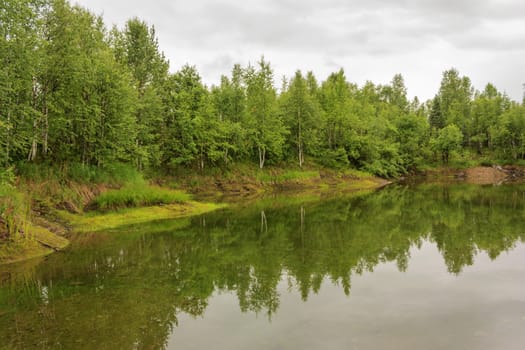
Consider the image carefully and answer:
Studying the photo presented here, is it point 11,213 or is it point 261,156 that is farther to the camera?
point 261,156

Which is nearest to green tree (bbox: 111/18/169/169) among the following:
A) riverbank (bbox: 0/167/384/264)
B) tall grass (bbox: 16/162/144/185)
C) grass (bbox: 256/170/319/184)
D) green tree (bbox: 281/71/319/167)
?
riverbank (bbox: 0/167/384/264)

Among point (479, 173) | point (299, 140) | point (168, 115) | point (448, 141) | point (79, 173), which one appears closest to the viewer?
point (79, 173)

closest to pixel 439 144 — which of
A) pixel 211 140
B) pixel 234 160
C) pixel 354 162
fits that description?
pixel 354 162

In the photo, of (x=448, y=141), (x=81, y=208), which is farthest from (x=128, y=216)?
(x=448, y=141)

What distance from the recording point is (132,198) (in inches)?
1028

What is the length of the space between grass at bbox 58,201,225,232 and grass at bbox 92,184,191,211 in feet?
1.71

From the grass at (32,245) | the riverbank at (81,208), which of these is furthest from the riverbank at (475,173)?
the grass at (32,245)

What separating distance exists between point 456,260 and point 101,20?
35.3 metres

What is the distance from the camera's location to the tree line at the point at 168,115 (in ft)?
77.6

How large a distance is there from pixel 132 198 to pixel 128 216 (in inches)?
71.8

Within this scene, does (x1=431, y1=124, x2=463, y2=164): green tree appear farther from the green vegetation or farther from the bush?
the bush

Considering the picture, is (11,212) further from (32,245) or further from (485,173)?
(485,173)

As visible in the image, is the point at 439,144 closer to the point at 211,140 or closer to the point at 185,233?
the point at 211,140

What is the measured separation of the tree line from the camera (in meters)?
23.6
